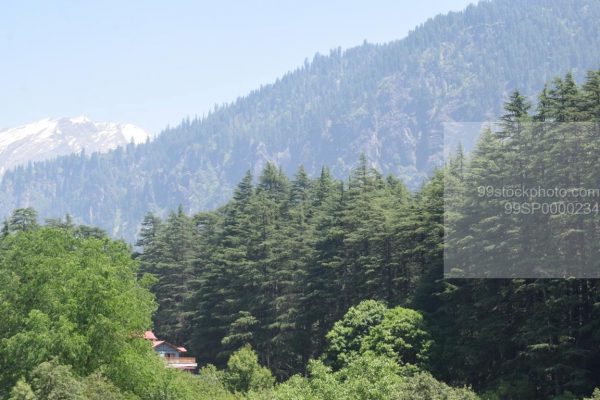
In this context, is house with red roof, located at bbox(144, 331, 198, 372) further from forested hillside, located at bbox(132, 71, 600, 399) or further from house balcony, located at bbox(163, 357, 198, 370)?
forested hillside, located at bbox(132, 71, 600, 399)

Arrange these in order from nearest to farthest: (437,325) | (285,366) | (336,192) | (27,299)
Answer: (27,299)
(437,325)
(285,366)
(336,192)

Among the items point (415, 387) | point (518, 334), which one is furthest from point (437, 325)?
point (415, 387)

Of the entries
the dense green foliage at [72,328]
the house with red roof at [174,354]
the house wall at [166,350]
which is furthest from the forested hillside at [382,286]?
the dense green foliage at [72,328]

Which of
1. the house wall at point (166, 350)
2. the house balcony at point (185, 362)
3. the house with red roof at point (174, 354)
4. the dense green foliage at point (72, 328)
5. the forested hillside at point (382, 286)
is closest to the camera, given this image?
the dense green foliage at point (72, 328)

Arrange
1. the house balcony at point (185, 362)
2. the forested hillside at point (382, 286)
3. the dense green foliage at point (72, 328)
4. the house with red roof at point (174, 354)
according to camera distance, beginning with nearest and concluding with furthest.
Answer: the dense green foliage at point (72, 328) < the forested hillside at point (382, 286) < the house balcony at point (185, 362) < the house with red roof at point (174, 354)

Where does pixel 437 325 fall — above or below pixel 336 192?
below

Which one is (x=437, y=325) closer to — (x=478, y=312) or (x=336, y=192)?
(x=478, y=312)

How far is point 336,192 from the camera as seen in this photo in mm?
68688

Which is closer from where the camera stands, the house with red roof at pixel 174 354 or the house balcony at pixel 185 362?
the house balcony at pixel 185 362

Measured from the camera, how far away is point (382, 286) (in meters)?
52.9

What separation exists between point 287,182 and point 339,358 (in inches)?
1536

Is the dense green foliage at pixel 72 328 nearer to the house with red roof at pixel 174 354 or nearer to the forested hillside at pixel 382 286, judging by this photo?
the forested hillside at pixel 382 286

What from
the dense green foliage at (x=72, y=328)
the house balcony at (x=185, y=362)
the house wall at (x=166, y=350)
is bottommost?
the house balcony at (x=185, y=362)

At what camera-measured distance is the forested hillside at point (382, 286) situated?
118ft
